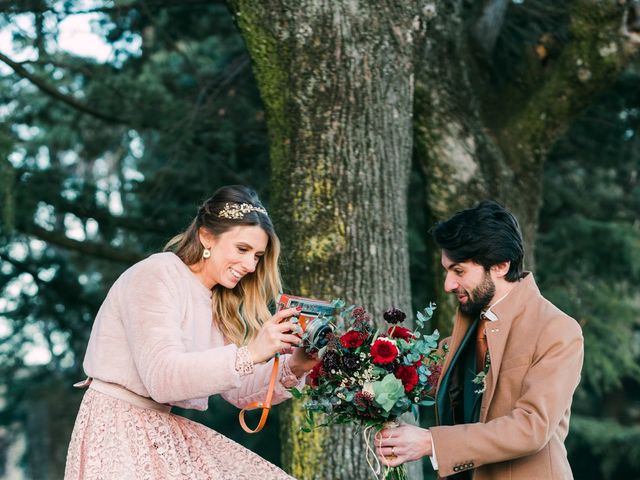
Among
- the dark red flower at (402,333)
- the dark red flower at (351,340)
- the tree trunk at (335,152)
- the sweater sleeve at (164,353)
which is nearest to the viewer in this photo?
the sweater sleeve at (164,353)

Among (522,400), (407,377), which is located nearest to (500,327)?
(522,400)

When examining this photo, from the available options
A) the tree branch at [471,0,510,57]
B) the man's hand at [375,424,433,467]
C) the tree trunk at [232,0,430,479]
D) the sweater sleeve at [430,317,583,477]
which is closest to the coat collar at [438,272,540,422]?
the sweater sleeve at [430,317,583,477]

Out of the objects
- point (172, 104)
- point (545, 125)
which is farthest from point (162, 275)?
point (172, 104)

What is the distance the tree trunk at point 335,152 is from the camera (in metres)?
5.22

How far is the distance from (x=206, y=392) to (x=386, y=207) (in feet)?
7.23

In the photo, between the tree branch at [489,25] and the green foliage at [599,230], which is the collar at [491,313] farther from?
the green foliage at [599,230]

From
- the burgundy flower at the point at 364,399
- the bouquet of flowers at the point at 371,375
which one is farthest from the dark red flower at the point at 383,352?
the burgundy flower at the point at 364,399

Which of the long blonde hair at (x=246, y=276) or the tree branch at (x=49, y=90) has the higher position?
the tree branch at (x=49, y=90)

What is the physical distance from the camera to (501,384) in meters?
3.80

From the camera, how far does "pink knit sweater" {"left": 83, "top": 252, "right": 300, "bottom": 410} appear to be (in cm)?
343

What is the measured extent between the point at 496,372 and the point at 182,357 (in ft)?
4.14

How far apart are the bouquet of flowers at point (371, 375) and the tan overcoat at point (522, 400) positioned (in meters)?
A: 0.22

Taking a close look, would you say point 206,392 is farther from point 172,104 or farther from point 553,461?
point 172,104

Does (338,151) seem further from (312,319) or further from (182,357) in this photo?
(182,357)
